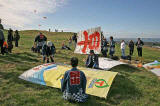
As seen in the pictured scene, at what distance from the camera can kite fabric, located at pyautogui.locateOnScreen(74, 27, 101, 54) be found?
14.8 metres

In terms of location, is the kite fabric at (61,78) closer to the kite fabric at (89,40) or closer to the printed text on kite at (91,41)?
the kite fabric at (89,40)

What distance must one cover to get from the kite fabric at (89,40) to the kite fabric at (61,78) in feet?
23.1

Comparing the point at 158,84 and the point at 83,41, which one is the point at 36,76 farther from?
the point at 83,41

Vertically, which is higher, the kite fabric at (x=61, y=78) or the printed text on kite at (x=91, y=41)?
the printed text on kite at (x=91, y=41)

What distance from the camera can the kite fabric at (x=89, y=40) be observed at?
14.8 metres

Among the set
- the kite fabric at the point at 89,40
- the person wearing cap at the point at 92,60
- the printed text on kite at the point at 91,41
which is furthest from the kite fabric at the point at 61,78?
the printed text on kite at the point at 91,41

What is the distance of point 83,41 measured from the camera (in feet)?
53.6

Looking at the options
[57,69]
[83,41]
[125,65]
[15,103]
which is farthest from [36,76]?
[83,41]

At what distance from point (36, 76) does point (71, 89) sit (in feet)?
10.1

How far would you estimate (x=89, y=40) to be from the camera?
1571 centimetres

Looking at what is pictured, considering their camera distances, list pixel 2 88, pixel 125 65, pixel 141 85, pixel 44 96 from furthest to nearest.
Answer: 1. pixel 125 65
2. pixel 141 85
3. pixel 2 88
4. pixel 44 96

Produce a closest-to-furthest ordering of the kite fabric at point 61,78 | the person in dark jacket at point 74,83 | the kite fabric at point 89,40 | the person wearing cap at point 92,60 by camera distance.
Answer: the person in dark jacket at point 74,83 < the kite fabric at point 61,78 < the person wearing cap at point 92,60 < the kite fabric at point 89,40

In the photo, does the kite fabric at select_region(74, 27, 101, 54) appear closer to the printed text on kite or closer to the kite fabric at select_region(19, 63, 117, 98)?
the printed text on kite

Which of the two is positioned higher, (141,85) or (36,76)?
(36,76)
